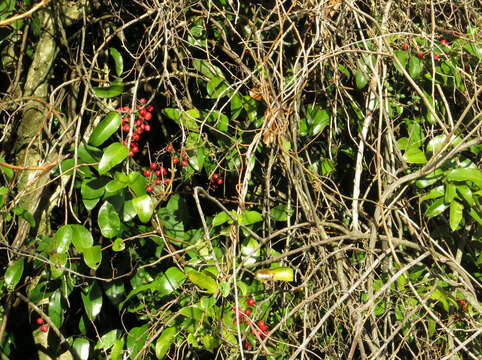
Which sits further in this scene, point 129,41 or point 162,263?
point 129,41

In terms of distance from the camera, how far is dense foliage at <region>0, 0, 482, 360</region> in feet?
4.41

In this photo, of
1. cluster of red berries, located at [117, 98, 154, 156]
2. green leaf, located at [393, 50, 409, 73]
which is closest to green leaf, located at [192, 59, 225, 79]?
cluster of red berries, located at [117, 98, 154, 156]

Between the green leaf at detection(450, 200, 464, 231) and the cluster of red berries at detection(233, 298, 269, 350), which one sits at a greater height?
the green leaf at detection(450, 200, 464, 231)

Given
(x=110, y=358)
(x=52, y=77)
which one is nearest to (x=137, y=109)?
(x=52, y=77)

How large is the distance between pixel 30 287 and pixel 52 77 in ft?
2.24

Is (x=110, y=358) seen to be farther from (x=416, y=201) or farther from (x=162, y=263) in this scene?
(x=416, y=201)

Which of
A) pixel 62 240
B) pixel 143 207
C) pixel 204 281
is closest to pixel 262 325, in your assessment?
pixel 204 281

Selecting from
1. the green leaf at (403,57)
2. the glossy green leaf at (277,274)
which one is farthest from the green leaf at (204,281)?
the green leaf at (403,57)

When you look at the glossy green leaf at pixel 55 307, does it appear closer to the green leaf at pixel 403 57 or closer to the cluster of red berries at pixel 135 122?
the cluster of red berries at pixel 135 122

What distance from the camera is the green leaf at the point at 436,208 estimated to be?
1.42 metres

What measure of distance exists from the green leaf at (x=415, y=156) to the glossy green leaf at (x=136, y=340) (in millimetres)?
925

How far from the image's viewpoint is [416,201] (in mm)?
1604

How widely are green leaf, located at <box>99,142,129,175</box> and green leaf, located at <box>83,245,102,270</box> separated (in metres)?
0.21

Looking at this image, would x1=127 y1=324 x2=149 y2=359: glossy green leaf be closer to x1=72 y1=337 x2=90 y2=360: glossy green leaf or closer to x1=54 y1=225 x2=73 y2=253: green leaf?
x1=72 y1=337 x2=90 y2=360: glossy green leaf
